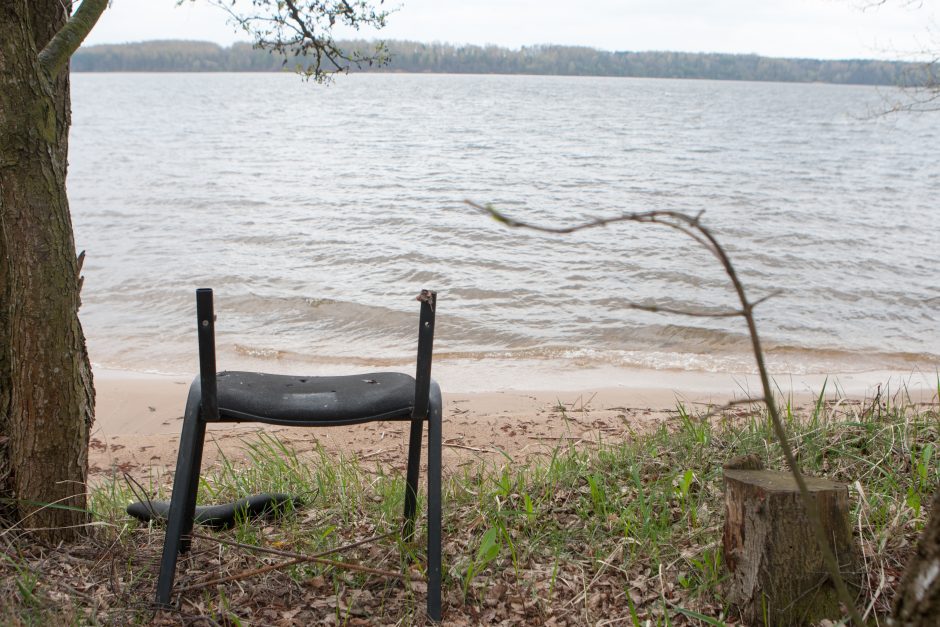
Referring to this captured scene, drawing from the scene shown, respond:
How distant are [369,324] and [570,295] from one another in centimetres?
315

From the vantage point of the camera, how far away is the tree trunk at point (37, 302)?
2574 millimetres

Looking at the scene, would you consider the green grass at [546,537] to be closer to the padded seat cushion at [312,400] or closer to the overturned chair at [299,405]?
the overturned chair at [299,405]

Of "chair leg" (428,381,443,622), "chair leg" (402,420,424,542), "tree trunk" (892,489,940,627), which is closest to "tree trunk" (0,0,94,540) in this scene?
"chair leg" (402,420,424,542)

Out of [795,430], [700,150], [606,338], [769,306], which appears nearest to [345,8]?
[795,430]

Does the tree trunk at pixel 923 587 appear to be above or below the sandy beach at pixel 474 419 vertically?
above

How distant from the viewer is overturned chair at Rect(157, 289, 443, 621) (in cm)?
226

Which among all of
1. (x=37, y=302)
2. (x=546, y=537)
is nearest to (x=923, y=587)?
(x=546, y=537)

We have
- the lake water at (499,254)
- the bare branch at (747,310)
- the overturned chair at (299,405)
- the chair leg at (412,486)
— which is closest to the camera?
the bare branch at (747,310)

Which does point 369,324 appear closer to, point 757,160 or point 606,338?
point 606,338

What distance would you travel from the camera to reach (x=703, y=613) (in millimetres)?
2545

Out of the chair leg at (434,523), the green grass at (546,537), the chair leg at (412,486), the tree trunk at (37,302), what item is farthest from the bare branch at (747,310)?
the tree trunk at (37,302)

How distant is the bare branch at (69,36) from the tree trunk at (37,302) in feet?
0.11

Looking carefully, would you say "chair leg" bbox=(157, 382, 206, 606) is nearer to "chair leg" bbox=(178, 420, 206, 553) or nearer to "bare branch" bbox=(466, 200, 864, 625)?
"chair leg" bbox=(178, 420, 206, 553)

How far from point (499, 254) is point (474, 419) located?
26.5ft
